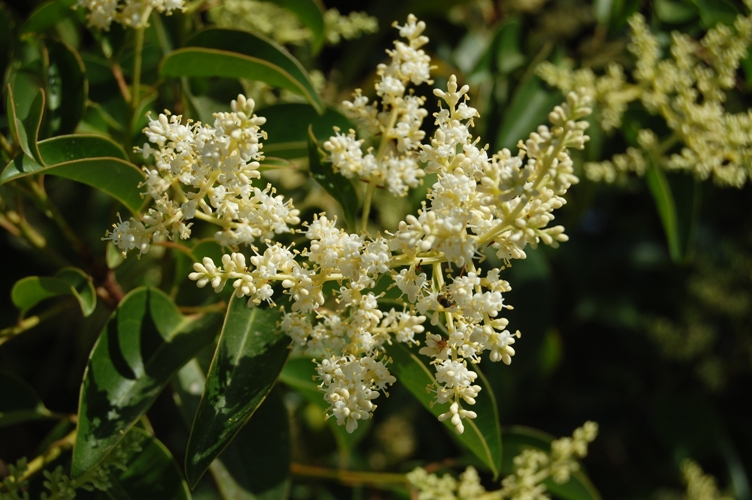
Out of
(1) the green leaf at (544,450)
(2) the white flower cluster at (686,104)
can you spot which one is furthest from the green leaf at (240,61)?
(1) the green leaf at (544,450)

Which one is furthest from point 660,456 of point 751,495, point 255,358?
point 255,358

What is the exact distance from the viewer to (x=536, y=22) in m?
3.20

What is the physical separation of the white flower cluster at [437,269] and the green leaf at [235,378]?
0.28ft

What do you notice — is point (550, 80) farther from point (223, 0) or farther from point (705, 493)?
point (705, 493)

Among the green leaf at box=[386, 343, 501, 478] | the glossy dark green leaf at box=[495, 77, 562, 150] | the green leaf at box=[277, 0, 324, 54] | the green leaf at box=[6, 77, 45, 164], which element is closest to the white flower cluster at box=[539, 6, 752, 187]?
the glossy dark green leaf at box=[495, 77, 562, 150]

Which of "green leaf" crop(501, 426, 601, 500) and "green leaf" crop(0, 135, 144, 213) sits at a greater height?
"green leaf" crop(0, 135, 144, 213)

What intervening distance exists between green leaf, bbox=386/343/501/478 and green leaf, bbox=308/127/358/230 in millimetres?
303

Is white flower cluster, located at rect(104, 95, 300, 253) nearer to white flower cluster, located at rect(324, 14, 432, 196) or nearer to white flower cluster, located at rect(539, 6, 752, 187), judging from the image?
white flower cluster, located at rect(324, 14, 432, 196)

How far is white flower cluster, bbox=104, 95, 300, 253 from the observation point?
1079 millimetres

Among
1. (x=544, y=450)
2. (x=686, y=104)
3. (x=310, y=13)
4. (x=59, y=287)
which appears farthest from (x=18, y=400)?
(x=686, y=104)

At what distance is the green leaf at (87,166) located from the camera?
1.17 metres

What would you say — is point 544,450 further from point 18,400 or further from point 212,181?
point 18,400

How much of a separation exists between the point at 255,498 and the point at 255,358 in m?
0.52

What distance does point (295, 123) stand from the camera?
1721mm
